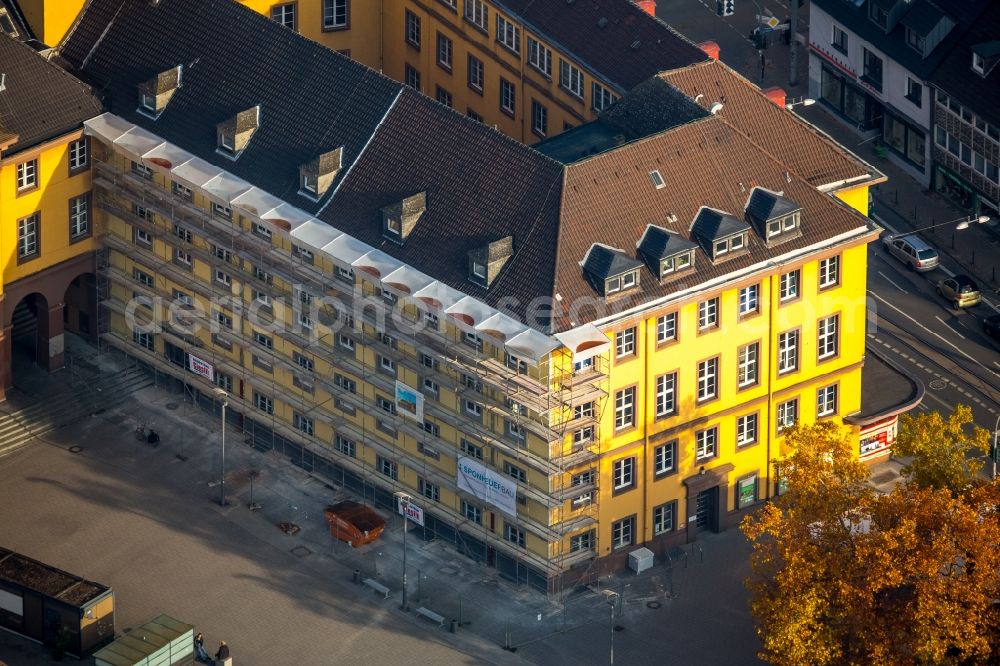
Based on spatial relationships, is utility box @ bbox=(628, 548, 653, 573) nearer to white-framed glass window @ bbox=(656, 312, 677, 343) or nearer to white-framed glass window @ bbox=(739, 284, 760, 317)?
white-framed glass window @ bbox=(656, 312, 677, 343)

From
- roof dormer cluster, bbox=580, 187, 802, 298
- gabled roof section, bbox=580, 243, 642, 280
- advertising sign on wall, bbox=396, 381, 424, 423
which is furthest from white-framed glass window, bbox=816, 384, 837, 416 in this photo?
advertising sign on wall, bbox=396, 381, 424, 423

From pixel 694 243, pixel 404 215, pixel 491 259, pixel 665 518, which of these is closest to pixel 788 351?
pixel 694 243

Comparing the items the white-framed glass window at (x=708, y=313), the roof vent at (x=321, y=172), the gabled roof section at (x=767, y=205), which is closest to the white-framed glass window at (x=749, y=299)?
the white-framed glass window at (x=708, y=313)

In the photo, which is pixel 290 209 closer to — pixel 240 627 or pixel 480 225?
pixel 480 225

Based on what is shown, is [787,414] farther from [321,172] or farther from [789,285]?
[321,172]

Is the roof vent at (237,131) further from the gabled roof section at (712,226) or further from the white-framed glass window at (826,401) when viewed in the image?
the white-framed glass window at (826,401)

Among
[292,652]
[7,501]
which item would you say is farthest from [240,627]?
[7,501]
